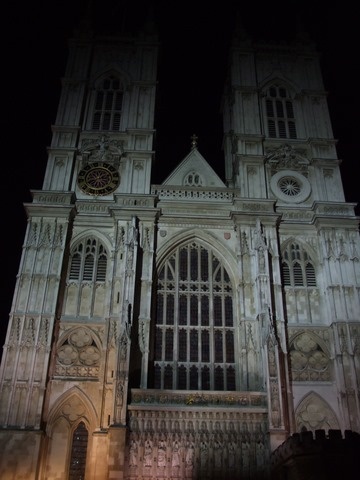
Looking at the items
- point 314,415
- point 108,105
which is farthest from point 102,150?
point 314,415

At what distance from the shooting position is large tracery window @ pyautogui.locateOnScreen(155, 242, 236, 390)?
2353cm

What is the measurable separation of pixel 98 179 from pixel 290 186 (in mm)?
10002

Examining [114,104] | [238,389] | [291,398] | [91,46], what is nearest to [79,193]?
[114,104]

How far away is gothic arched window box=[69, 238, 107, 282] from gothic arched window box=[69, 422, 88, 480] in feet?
21.7

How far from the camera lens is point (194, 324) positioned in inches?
973

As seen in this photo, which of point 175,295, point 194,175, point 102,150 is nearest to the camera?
point 175,295

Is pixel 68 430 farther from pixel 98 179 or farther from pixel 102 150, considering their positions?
pixel 102 150

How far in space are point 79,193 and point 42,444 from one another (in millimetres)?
12187

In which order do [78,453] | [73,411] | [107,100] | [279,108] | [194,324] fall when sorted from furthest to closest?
1. [279,108]
2. [107,100]
3. [194,324]
4. [73,411]
5. [78,453]

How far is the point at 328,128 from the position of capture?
1196 inches

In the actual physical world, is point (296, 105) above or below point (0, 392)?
above

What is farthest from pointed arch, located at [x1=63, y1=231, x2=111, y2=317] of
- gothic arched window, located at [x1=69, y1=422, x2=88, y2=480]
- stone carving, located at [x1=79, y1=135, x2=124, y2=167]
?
gothic arched window, located at [x1=69, y1=422, x2=88, y2=480]

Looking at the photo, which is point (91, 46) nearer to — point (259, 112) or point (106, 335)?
point (259, 112)

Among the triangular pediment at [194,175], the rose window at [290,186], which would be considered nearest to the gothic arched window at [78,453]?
the triangular pediment at [194,175]
